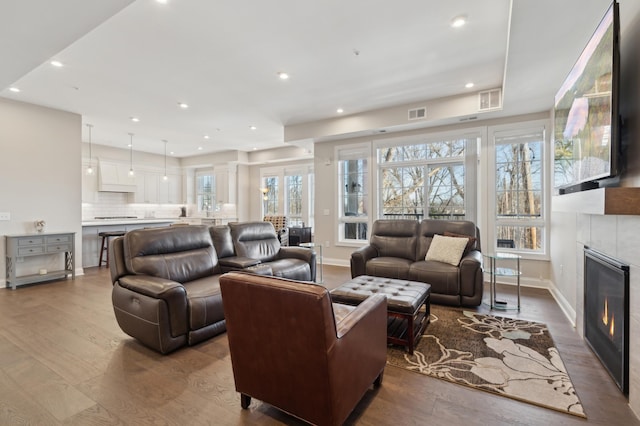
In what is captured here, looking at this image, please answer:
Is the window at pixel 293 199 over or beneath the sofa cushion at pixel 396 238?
over

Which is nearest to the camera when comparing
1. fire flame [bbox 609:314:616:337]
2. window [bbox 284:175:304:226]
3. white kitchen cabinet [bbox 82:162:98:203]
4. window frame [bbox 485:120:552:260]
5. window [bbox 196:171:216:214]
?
fire flame [bbox 609:314:616:337]

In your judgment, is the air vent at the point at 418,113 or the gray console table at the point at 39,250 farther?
the air vent at the point at 418,113

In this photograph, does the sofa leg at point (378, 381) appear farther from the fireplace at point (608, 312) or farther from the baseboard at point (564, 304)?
the baseboard at point (564, 304)

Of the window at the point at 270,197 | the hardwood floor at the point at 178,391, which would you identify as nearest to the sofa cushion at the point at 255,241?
the hardwood floor at the point at 178,391

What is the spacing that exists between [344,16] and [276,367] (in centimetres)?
293

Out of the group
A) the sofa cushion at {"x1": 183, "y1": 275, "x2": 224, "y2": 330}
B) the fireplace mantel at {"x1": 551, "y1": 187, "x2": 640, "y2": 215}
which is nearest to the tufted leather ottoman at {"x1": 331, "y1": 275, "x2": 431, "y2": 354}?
the sofa cushion at {"x1": 183, "y1": 275, "x2": 224, "y2": 330}

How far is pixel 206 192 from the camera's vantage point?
1014cm

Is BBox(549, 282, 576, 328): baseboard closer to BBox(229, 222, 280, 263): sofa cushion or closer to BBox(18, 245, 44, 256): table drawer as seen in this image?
BBox(229, 222, 280, 263): sofa cushion

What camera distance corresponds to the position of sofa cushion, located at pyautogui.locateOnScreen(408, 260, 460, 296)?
3.57m

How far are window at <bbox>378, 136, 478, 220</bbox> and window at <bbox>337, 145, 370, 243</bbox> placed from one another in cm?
33

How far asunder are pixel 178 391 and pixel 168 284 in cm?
83

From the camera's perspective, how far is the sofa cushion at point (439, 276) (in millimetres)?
3566

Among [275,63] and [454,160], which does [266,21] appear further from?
[454,160]

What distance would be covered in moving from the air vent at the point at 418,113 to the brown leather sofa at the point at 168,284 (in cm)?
333
